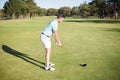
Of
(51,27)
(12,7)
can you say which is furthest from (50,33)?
(12,7)

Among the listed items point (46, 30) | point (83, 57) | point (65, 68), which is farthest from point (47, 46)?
point (83, 57)

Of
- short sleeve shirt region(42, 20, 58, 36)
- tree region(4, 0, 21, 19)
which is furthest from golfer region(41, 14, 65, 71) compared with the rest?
tree region(4, 0, 21, 19)

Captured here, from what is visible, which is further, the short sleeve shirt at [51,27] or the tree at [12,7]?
the tree at [12,7]

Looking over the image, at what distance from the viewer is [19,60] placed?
428 inches

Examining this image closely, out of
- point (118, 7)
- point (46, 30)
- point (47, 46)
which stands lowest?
point (47, 46)

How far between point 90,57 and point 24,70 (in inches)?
170

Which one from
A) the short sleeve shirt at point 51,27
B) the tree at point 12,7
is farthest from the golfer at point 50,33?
the tree at point 12,7

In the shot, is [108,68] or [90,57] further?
[90,57]

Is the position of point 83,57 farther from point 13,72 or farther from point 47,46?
point 13,72

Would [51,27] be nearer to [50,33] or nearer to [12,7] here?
[50,33]

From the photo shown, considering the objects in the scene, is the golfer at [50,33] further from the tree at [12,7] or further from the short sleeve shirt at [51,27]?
the tree at [12,7]

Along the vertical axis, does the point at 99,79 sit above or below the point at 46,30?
below

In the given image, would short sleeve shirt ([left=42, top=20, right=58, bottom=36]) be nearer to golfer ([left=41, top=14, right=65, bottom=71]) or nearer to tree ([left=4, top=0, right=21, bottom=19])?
golfer ([left=41, top=14, right=65, bottom=71])

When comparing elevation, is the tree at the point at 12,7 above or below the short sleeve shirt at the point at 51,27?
above
